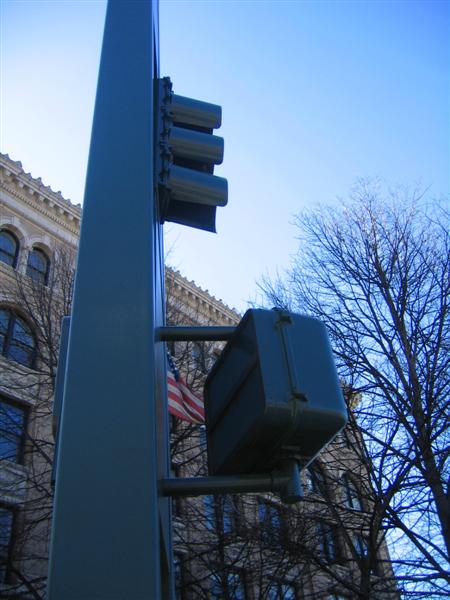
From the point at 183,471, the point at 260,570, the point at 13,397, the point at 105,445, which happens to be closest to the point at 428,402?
the point at 260,570

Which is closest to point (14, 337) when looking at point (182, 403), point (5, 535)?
point (5, 535)

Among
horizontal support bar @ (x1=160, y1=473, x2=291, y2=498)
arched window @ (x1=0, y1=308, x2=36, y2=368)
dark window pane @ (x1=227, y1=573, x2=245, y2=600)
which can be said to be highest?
arched window @ (x1=0, y1=308, x2=36, y2=368)

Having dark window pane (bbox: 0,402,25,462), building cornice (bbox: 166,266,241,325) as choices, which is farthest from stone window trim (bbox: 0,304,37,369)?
building cornice (bbox: 166,266,241,325)

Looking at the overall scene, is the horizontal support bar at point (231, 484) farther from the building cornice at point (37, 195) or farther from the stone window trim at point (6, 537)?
the building cornice at point (37, 195)

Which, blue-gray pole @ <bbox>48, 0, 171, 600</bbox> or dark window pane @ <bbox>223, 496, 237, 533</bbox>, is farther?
dark window pane @ <bbox>223, 496, 237, 533</bbox>

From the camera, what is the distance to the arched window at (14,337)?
17062 millimetres

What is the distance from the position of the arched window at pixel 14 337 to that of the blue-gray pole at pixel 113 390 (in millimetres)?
15569

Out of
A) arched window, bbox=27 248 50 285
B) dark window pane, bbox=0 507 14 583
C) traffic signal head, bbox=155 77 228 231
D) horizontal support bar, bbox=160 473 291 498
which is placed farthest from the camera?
arched window, bbox=27 248 50 285

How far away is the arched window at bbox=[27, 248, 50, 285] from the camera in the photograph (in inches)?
797

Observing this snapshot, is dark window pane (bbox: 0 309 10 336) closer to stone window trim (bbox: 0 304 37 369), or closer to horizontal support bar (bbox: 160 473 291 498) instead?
stone window trim (bbox: 0 304 37 369)

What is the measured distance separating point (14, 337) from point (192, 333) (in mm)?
16686

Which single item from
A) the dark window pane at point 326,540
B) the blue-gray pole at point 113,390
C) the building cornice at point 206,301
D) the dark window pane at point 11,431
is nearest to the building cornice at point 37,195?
the building cornice at point 206,301

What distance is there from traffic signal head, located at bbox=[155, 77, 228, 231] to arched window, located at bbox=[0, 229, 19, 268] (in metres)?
18.0

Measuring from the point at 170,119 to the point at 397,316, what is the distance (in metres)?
10.2
